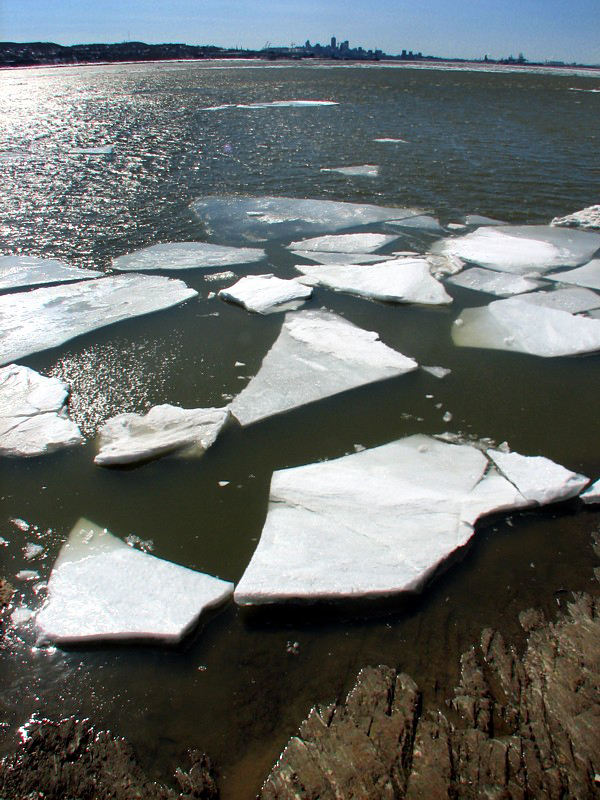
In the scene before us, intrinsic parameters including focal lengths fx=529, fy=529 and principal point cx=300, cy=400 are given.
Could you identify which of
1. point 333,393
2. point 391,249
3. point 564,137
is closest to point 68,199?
point 391,249

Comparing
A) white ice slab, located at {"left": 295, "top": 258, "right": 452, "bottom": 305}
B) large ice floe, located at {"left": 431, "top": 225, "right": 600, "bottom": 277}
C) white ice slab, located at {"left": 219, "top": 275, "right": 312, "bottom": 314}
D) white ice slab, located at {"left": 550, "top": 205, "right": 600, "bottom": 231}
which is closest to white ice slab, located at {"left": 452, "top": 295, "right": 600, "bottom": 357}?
white ice slab, located at {"left": 295, "top": 258, "right": 452, "bottom": 305}

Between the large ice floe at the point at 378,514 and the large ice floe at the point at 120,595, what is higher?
the large ice floe at the point at 378,514

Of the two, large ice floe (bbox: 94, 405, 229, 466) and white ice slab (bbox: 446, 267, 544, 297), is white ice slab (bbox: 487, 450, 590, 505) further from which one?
white ice slab (bbox: 446, 267, 544, 297)

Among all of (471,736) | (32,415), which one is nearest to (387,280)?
(32,415)

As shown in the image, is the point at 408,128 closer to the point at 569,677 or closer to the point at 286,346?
the point at 286,346

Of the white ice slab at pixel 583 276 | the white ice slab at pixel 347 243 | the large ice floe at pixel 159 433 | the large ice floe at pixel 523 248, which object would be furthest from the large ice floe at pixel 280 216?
the large ice floe at pixel 159 433

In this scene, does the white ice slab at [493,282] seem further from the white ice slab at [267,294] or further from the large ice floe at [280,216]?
the large ice floe at [280,216]
